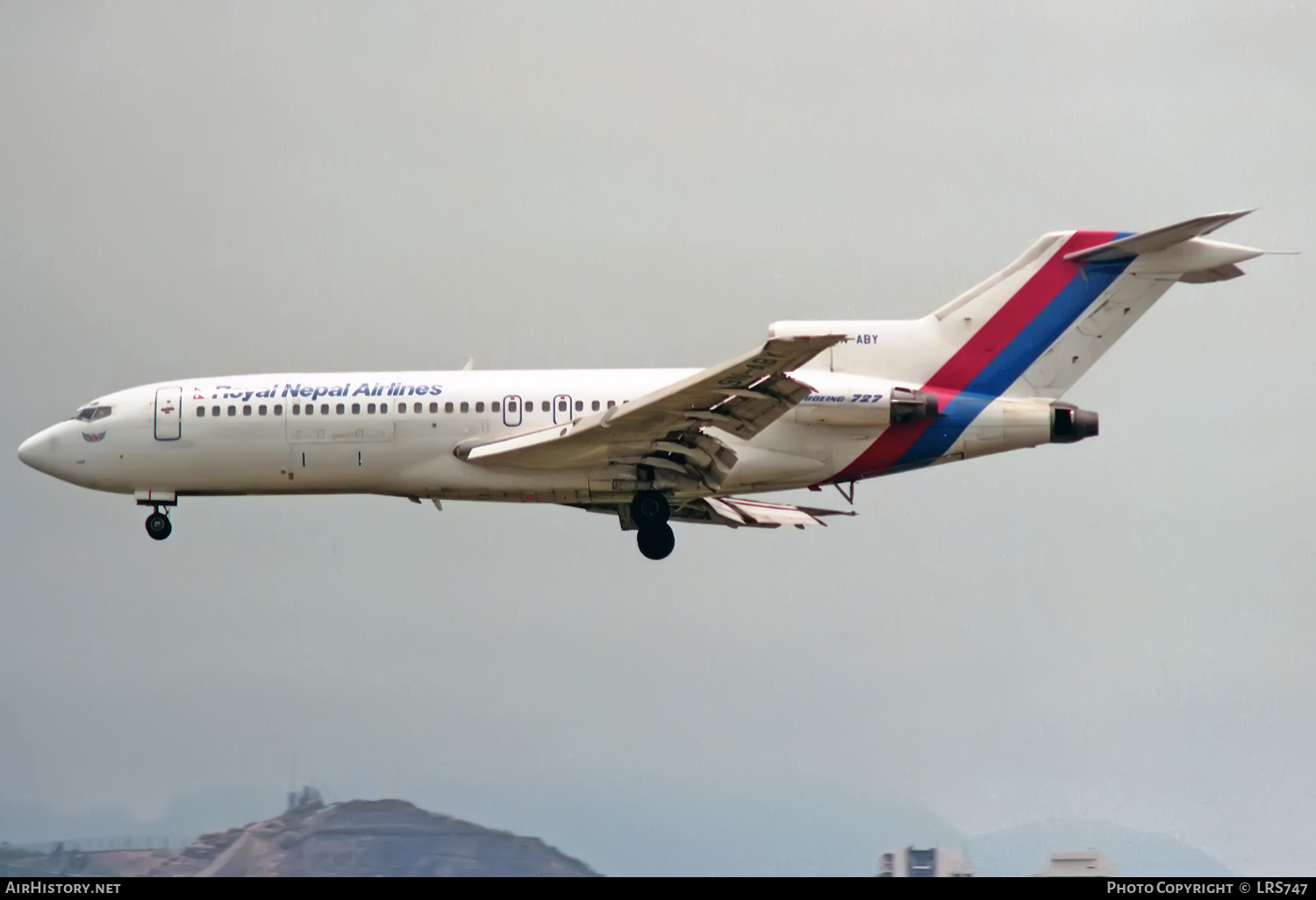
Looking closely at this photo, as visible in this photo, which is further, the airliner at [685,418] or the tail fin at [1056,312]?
the tail fin at [1056,312]

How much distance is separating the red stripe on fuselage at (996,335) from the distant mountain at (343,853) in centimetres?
1117

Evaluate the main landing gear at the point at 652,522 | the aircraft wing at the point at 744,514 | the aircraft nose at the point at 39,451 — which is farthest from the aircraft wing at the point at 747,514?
the aircraft nose at the point at 39,451

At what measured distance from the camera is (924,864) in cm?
4275

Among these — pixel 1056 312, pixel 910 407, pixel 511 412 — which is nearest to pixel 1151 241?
pixel 1056 312

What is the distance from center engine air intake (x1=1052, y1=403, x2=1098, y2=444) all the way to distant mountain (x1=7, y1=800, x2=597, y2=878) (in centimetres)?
1406

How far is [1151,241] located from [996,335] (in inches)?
144

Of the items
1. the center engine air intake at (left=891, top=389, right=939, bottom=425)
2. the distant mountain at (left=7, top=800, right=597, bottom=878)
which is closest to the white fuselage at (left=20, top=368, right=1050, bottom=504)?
the center engine air intake at (left=891, top=389, right=939, bottom=425)

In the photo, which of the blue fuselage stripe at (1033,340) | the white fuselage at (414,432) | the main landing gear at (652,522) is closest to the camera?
the white fuselage at (414,432)

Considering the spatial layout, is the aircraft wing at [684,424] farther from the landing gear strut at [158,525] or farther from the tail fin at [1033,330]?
the landing gear strut at [158,525]

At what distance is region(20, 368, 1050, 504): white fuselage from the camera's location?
40.1 m

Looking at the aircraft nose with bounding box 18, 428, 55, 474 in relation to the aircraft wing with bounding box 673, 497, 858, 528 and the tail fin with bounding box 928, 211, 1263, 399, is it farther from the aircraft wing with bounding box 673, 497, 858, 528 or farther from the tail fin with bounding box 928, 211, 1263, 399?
the tail fin with bounding box 928, 211, 1263, 399

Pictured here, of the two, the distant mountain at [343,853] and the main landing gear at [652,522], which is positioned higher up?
the main landing gear at [652,522]

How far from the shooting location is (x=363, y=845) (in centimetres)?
4578

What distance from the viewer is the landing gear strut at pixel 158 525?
43.6 meters
